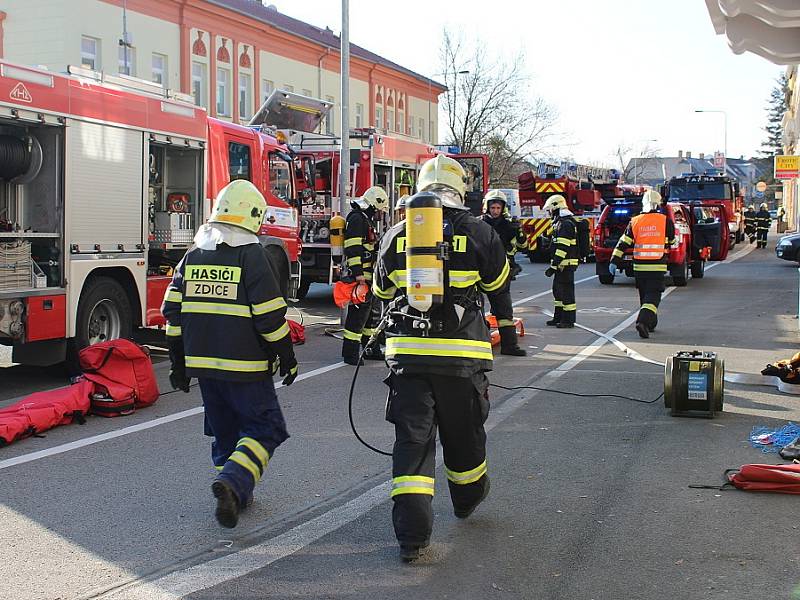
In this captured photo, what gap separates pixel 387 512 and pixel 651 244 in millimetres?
8292

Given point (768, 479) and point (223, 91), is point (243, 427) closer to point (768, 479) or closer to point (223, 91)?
point (768, 479)

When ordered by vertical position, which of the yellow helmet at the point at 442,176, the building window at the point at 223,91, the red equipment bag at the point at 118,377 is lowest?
the red equipment bag at the point at 118,377

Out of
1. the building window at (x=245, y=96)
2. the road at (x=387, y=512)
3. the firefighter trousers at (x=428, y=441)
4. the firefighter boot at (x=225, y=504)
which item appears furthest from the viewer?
the building window at (x=245, y=96)

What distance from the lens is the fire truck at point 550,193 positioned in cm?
3139

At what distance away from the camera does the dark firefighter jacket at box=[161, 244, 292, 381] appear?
5312mm

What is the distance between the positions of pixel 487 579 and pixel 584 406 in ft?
13.8

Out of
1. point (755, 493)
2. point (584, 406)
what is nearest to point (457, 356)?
point (755, 493)

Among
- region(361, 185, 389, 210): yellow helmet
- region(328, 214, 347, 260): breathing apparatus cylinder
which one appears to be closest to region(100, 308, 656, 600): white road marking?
region(361, 185, 389, 210): yellow helmet

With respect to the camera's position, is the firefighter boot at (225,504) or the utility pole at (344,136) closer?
the firefighter boot at (225,504)

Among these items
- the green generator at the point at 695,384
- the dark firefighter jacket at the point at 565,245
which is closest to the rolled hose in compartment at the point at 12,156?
the green generator at the point at 695,384

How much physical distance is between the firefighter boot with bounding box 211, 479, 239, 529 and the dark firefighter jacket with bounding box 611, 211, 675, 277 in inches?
352

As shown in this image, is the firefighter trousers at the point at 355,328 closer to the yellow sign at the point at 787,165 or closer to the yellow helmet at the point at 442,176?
the yellow helmet at the point at 442,176

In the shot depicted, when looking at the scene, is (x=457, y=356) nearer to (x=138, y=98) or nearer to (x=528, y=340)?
(x=138, y=98)

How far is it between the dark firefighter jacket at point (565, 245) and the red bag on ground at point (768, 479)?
775 centimetres
